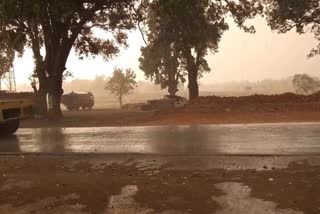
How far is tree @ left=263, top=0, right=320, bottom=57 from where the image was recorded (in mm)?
28328

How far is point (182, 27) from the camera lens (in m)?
30.3

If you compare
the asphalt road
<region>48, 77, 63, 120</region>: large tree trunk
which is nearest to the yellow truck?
the asphalt road

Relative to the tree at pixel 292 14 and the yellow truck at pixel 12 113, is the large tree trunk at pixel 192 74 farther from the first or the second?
the yellow truck at pixel 12 113

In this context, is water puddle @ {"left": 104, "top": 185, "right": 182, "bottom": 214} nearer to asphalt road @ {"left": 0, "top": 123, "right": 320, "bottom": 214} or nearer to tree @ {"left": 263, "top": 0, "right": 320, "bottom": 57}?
asphalt road @ {"left": 0, "top": 123, "right": 320, "bottom": 214}

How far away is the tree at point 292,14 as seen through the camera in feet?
92.9

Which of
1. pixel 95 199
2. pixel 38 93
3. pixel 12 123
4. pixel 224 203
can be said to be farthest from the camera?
pixel 38 93

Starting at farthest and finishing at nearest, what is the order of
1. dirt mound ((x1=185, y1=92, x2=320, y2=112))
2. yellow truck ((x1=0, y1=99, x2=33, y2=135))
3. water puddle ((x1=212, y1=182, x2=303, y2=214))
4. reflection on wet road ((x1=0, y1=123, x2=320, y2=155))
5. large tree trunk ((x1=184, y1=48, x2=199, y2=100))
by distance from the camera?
1. large tree trunk ((x1=184, y1=48, x2=199, y2=100))
2. dirt mound ((x1=185, y1=92, x2=320, y2=112))
3. yellow truck ((x1=0, y1=99, x2=33, y2=135))
4. reflection on wet road ((x1=0, y1=123, x2=320, y2=155))
5. water puddle ((x1=212, y1=182, x2=303, y2=214))

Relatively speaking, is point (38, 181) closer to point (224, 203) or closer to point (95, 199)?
point (95, 199)

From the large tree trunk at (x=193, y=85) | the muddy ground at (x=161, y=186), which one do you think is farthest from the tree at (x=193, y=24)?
the muddy ground at (x=161, y=186)

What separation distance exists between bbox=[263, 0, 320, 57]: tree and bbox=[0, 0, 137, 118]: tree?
9195 mm

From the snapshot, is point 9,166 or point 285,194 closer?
point 285,194

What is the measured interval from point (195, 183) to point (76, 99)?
4214 cm

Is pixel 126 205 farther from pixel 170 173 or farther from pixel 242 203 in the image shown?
pixel 170 173

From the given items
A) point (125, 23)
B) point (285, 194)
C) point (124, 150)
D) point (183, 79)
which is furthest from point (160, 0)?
point (183, 79)
